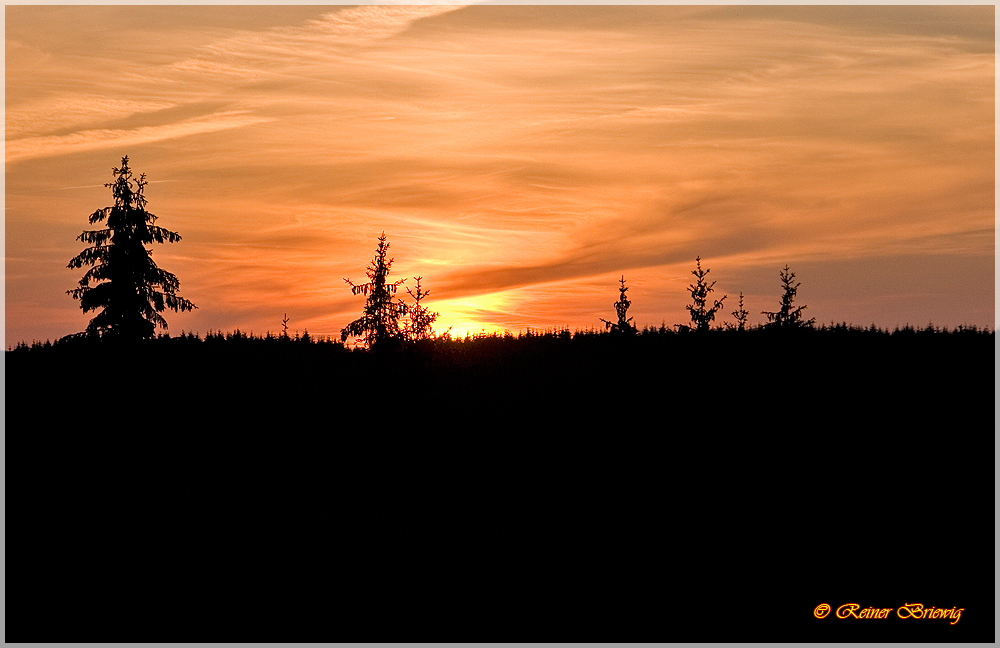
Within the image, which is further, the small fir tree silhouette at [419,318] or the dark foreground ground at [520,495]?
the small fir tree silhouette at [419,318]

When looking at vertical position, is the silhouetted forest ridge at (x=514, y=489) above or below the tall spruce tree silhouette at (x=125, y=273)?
below

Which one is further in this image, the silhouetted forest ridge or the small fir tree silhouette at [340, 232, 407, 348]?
the small fir tree silhouette at [340, 232, 407, 348]

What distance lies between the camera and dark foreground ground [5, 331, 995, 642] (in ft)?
49.4

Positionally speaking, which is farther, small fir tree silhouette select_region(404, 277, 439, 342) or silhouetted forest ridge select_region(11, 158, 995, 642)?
small fir tree silhouette select_region(404, 277, 439, 342)

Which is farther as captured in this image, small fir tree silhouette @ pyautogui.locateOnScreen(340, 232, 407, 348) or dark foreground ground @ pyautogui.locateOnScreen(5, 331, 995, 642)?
small fir tree silhouette @ pyautogui.locateOnScreen(340, 232, 407, 348)

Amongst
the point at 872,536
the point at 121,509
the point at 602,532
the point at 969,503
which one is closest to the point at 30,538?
the point at 121,509

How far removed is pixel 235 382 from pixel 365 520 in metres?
8.61

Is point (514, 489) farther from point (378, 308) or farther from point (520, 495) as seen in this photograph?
point (378, 308)

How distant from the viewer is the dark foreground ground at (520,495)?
49.4ft

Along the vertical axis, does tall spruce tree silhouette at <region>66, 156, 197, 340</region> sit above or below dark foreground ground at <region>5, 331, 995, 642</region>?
above

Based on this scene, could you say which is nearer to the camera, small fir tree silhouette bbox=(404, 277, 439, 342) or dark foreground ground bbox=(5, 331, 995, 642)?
dark foreground ground bbox=(5, 331, 995, 642)

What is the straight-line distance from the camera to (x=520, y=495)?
58.6 ft

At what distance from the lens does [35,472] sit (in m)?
19.9

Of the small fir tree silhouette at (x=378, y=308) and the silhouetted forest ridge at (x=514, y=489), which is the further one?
the small fir tree silhouette at (x=378, y=308)
